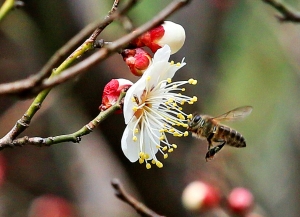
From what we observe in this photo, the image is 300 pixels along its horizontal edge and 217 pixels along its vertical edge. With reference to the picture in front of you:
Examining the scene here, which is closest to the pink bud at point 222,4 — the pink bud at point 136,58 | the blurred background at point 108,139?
the blurred background at point 108,139

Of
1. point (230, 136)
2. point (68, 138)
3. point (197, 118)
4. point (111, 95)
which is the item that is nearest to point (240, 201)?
point (230, 136)

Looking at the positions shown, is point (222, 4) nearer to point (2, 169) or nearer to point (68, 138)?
point (2, 169)

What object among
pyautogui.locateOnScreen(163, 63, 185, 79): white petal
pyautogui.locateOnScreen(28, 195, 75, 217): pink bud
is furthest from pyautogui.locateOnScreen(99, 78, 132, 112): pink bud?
pyautogui.locateOnScreen(28, 195, 75, 217): pink bud

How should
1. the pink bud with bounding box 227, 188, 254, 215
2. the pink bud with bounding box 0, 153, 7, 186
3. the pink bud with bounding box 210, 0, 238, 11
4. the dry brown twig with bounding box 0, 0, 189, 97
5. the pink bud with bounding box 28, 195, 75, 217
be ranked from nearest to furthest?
the dry brown twig with bounding box 0, 0, 189, 97 → the pink bud with bounding box 227, 188, 254, 215 → the pink bud with bounding box 0, 153, 7, 186 → the pink bud with bounding box 28, 195, 75, 217 → the pink bud with bounding box 210, 0, 238, 11

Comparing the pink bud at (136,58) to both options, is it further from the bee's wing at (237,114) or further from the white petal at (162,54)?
the bee's wing at (237,114)

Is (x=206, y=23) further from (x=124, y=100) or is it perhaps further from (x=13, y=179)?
(x=124, y=100)

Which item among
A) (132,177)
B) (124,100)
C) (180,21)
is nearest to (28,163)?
(132,177)

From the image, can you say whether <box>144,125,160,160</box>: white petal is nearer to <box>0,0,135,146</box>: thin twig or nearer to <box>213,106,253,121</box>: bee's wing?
<box>213,106,253,121</box>: bee's wing
